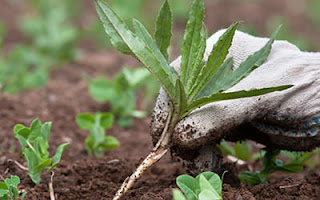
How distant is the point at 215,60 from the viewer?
211cm

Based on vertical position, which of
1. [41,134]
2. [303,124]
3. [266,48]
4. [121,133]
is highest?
[266,48]

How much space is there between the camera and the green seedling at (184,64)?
2072 millimetres

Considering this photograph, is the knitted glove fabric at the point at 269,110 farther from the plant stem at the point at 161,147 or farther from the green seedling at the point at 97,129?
the green seedling at the point at 97,129

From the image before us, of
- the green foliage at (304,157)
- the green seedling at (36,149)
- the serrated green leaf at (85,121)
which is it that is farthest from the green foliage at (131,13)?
the green seedling at (36,149)

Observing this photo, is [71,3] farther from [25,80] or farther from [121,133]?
[121,133]

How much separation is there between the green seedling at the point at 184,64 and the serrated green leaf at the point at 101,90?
4.84ft

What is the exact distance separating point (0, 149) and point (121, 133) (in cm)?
104

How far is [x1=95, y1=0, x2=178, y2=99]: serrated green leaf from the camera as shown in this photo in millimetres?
2072

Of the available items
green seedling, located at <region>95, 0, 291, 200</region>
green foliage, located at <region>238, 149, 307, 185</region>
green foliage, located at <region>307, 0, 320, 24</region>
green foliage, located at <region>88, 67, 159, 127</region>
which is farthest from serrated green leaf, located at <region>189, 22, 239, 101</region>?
green foliage, located at <region>307, 0, 320, 24</region>

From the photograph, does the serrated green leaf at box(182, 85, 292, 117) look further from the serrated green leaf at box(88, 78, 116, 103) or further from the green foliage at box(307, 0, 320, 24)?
the green foliage at box(307, 0, 320, 24)

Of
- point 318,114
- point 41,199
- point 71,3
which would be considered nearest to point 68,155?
point 41,199

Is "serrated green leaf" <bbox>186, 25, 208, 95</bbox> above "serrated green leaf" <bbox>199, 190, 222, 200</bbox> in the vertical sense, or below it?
above

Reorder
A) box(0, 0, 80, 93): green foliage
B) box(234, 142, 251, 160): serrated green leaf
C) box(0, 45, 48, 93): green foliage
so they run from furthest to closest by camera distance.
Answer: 1. box(0, 0, 80, 93): green foliage
2. box(0, 45, 48, 93): green foliage
3. box(234, 142, 251, 160): serrated green leaf

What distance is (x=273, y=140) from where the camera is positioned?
241 cm
